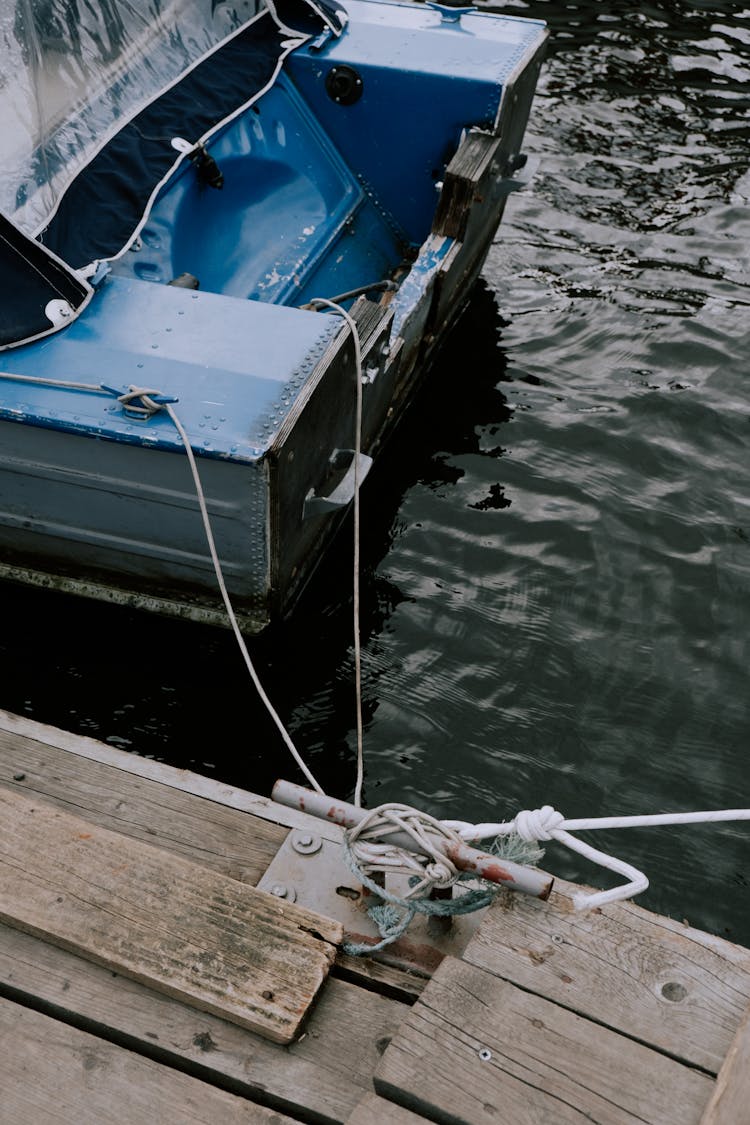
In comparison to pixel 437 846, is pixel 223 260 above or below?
below

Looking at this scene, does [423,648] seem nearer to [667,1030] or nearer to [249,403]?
[249,403]

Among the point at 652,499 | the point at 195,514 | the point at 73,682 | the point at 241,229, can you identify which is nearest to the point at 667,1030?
the point at 195,514

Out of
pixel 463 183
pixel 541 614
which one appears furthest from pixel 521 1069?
pixel 463 183

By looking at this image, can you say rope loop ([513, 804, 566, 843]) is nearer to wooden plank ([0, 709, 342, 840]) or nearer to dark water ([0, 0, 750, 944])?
wooden plank ([0, 709, 342, 840])

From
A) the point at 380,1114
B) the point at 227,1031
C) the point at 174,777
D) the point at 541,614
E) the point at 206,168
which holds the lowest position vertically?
the point at 541,614

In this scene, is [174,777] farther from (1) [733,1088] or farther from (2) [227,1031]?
(1) [733,1088]

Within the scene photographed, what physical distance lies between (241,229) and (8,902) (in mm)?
4162

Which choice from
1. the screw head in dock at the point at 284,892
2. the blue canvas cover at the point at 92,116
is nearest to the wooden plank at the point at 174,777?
the screw head in dock at the point at 284,892

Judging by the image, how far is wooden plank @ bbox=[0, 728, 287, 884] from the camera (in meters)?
2.54

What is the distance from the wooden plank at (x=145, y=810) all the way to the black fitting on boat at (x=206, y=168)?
3481 mm

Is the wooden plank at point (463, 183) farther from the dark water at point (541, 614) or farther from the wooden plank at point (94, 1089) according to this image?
the wooden plank at point (94, 1089)

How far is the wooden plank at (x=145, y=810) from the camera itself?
2.54 meters

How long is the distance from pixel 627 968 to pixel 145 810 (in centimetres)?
125

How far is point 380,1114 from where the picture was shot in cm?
188
